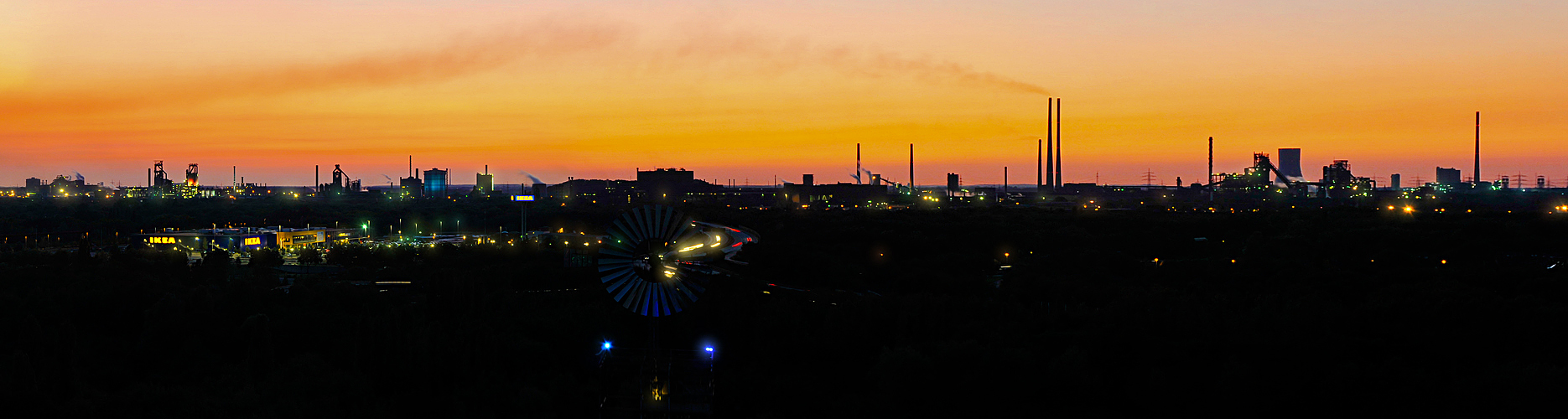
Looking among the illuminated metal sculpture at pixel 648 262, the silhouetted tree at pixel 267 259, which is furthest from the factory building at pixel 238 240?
the illuminated metal sculpture at pixel 648 262

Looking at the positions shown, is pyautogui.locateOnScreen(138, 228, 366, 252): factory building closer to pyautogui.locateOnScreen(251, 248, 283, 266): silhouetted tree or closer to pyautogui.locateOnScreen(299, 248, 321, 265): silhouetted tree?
pyautogui.locateOnScreen(299, 248, 321, 265): silhouetted tree

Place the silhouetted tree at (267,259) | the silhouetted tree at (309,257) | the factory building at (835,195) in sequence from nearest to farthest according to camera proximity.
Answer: the silhouetted tree at (267,259) < the silhouetted tree at (309,257) < the factory building at (835,195)

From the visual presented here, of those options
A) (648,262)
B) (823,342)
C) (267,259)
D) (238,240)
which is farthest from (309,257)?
(648,262)

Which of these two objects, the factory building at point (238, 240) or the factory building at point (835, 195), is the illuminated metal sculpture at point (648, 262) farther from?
the factory building at point (835, 195)

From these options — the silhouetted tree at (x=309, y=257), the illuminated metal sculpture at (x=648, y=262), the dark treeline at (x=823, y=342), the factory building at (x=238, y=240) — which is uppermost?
the illuminated metal sculpture at (x=648, y=262)

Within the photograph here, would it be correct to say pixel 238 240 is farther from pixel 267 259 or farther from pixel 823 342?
pixel 823 342

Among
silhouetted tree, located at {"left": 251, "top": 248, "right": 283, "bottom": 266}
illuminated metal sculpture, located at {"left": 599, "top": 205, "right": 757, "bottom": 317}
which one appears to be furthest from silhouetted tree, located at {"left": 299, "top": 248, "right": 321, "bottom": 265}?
illuminated metal sculpture, located at {"left": 599, "top": 205, "right": 757, "bottom": 317}

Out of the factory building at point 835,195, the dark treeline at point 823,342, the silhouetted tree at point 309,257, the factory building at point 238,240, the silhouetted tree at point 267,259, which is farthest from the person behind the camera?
the factory building at point 835,195

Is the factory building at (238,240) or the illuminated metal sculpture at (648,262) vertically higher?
the illuminated metal sculpture at (648,262)
